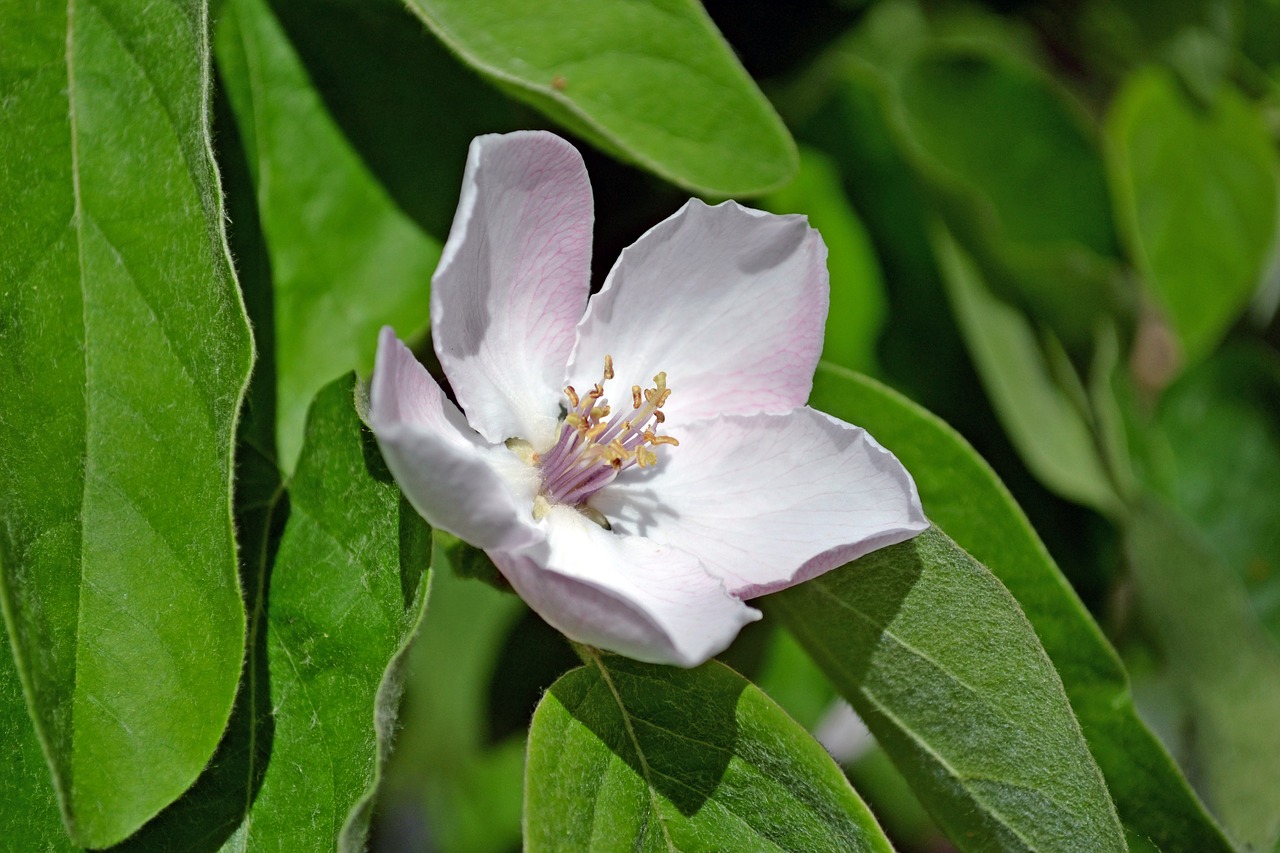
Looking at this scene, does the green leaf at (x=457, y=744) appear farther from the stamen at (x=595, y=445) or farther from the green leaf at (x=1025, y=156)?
the green leaf at (x=1025, y=156)

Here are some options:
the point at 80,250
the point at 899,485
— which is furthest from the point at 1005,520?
the point at 80,250

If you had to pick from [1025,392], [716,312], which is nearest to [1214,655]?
[1025,392]

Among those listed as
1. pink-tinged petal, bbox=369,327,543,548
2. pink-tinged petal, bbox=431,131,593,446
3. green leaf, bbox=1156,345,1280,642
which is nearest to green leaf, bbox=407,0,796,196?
pink-tinged petal, bbox=431,131,593,446

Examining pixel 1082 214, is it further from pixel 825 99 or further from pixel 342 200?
pixel 342 200

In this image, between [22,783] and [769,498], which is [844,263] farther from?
[22,783]

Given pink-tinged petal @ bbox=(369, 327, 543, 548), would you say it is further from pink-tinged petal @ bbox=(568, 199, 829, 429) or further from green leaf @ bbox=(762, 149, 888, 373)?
green leaf @ bbox=(762, 149, 888, 373)

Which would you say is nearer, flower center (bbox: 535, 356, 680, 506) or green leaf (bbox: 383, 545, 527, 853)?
flower center (bbox: 535, 356, 680, 506)
